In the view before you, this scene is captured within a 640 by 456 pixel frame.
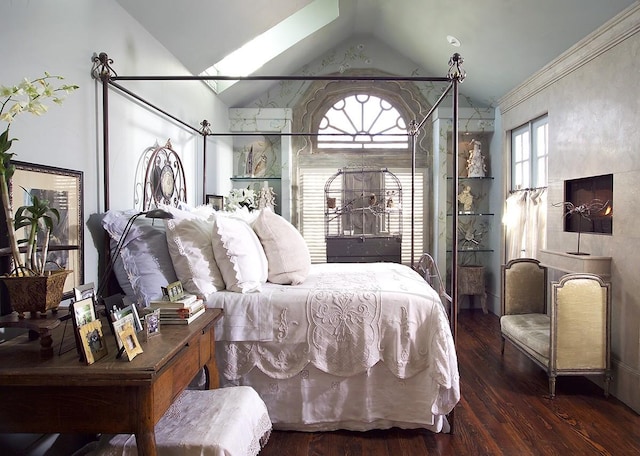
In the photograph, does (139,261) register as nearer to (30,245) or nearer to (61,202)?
(61,202)

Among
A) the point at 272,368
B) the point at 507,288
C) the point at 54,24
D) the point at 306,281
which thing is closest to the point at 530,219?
the point at 507,288

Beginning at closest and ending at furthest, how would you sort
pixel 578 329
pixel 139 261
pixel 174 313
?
1. pixel 174 313
2. pixel 139 261
3. pixel 578 329

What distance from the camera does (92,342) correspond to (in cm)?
134

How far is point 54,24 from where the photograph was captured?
1.96 meters

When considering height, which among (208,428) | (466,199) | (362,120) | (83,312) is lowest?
(208,428)

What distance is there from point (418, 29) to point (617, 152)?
2.45 metres

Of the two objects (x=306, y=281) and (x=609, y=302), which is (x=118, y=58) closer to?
(x=306, y=281)

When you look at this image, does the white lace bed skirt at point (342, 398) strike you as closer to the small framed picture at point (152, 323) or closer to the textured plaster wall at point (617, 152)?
the small framed picture at point (152, 323)

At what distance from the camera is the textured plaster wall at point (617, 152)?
2.74 metres

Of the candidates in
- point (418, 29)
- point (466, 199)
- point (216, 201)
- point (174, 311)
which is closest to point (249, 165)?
point (216, 201)

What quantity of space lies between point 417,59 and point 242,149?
244 centimetres

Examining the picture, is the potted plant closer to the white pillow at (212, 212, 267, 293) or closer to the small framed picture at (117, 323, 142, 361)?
the small framed picture at (117, 323, 142, 361)

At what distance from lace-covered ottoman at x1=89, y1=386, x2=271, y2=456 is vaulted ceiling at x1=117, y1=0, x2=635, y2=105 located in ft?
7.61

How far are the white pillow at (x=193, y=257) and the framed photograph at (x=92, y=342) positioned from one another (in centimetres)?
93
